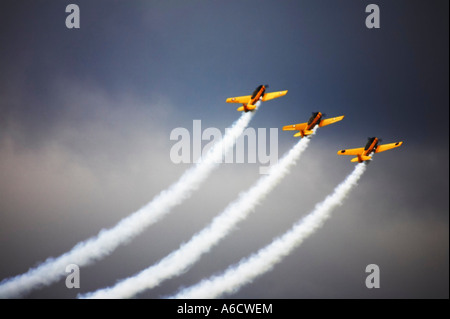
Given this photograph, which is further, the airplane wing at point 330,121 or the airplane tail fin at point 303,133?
the airplane wing at point 330,121

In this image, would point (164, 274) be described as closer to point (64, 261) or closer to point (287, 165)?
point (64, 261)

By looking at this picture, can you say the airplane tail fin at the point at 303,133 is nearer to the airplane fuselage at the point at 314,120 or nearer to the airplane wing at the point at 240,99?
the airplane fuselage at the point at 314,120

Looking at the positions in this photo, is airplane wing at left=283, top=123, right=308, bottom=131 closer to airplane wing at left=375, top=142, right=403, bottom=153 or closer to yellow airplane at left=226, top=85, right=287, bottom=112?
yellow airplane at left=226, top=85, right=287, bottom=112

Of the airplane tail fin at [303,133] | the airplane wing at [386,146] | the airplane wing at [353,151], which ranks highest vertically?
the airplane tail fin at [303,133]

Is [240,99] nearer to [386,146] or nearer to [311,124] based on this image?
[311,124]

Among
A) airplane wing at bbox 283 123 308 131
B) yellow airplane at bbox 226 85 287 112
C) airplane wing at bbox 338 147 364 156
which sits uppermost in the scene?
yellow airplane at bbox 226 85 287 112

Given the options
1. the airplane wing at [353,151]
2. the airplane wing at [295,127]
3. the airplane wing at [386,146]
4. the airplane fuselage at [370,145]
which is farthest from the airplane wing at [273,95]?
the airplane wing at [386,146]

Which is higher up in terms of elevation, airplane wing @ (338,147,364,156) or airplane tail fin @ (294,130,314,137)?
airplane tail fin @ (294,130,314,137)

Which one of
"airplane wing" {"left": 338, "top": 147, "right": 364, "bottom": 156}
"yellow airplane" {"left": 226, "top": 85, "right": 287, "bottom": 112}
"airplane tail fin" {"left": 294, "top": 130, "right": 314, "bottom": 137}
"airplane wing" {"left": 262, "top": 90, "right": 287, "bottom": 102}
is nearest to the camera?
"yellow airplane" {"left": 226, "top": 85, "right": 287, "bottom": 112}

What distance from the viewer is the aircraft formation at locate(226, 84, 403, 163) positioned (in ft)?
234

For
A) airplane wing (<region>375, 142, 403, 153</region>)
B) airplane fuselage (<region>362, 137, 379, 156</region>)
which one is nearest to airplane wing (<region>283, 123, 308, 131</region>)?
airplane fuselage (<region>362, 137, 379, 156</region>)

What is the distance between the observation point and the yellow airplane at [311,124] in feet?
236
